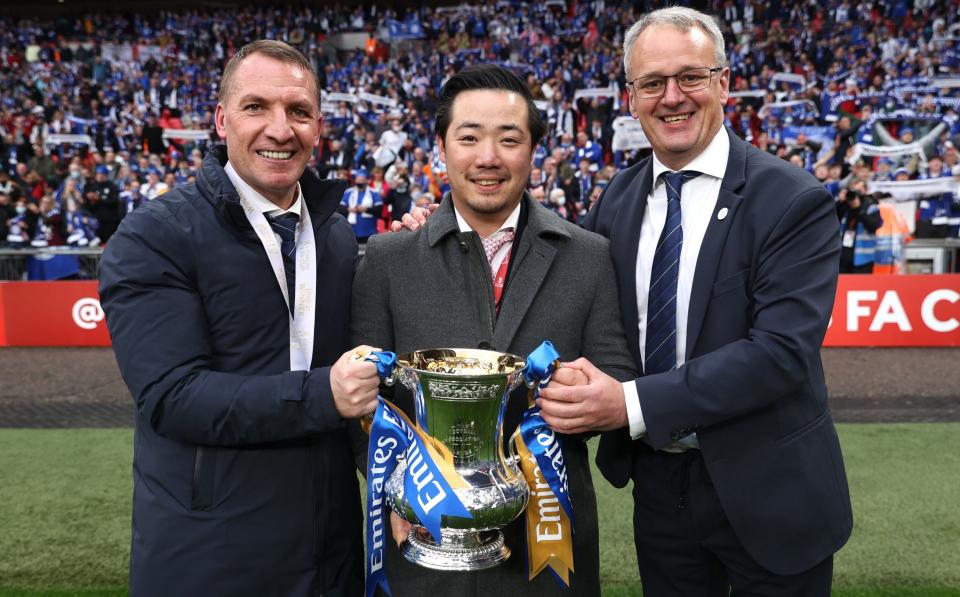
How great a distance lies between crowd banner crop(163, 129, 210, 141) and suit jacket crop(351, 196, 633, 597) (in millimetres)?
18283

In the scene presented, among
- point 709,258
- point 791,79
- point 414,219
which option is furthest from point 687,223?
point 791,79

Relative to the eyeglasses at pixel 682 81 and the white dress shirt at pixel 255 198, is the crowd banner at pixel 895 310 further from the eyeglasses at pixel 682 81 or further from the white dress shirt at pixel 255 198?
the white dress shirt at pixel 255 198

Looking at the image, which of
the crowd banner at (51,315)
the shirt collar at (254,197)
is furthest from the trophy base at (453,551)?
the crowd banner at (51,315)

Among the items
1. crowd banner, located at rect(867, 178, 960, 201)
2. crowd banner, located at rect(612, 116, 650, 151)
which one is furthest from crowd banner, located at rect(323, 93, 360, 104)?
crowd banner, located at rect(867, 178, 960, 201)

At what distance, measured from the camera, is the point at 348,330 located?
8.19 feet

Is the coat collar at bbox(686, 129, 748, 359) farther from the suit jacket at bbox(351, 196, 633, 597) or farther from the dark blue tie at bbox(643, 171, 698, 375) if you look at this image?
the suit jacket at bbox(351, 196, 633, 597)

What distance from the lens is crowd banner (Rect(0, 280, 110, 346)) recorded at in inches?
389

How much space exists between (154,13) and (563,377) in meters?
29.6

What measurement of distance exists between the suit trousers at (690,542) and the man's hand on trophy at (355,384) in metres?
1.02

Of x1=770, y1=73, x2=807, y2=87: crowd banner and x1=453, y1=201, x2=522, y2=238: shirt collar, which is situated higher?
x1=770, y1=73, x2=807, y2=87: crowd banner

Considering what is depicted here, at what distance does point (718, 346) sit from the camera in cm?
238

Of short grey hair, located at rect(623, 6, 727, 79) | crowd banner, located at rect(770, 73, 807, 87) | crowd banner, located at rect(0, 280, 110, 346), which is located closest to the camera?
short grey hair, located at rect(623, 6, 727, 79)

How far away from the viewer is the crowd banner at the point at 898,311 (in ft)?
29.4

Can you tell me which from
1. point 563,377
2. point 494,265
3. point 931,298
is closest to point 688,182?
point 494,265
